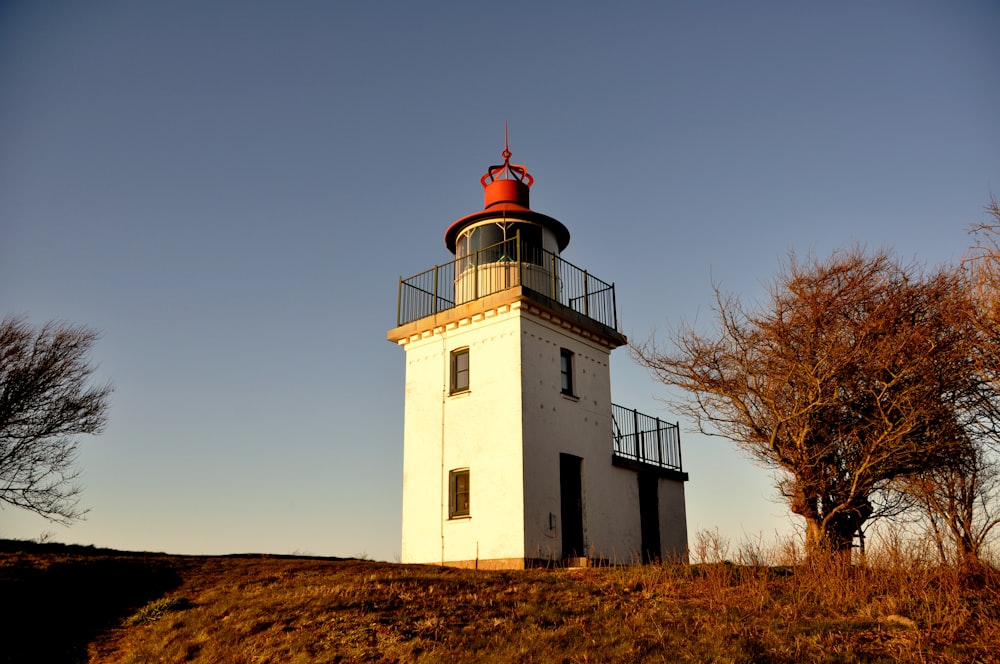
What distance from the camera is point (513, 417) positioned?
17922 mm

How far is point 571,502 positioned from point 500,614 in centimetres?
739

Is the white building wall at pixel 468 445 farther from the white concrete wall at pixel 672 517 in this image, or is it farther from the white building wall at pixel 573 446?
the white concrete wall at pixel 672 517

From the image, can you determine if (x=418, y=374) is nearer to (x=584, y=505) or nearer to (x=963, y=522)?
(x=584, y=505)

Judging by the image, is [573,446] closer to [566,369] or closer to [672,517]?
[566,369]

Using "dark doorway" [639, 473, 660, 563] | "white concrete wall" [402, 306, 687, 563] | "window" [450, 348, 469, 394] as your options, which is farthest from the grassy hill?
"dark doorway" [639, 473, 660, 563]

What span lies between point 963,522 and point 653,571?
9.73m

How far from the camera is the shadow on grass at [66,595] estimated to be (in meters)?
11.9

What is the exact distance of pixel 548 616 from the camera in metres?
11.5

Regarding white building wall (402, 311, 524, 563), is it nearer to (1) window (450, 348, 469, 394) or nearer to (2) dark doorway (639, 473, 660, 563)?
(1) window (450, 348, 469, 394)

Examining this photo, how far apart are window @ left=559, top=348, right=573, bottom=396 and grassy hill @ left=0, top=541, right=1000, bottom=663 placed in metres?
5.39

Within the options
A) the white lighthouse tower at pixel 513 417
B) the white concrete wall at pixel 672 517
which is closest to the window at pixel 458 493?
the white lighthouse tower at pixel 513 417

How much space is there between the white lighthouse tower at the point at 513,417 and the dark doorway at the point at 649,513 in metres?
0.06

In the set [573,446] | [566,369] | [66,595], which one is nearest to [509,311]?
[566,369]

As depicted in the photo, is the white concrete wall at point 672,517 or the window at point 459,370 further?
the white concrete wall at point 672,517
